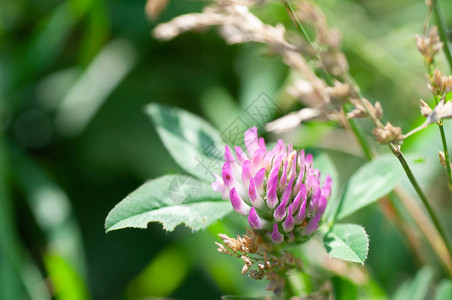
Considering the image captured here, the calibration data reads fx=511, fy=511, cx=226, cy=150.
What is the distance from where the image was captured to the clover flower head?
76 centimetres

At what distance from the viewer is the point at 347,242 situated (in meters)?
0.80

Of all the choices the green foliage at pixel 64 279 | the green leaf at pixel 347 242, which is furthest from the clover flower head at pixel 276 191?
the green foliage at pixel 64 279

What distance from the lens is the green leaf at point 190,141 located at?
98cm

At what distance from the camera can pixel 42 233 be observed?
168cm

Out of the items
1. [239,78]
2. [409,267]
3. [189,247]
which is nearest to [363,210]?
[409,267]

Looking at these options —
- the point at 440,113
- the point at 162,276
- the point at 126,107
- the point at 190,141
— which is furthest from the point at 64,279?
the point at 440,113

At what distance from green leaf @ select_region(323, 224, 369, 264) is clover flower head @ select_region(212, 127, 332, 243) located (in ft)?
0.15

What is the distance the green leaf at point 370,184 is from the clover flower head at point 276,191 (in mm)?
128

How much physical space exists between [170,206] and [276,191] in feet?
0.65

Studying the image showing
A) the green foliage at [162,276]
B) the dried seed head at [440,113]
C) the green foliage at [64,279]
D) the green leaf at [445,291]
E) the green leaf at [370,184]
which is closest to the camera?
the dried seed head at [440,113]

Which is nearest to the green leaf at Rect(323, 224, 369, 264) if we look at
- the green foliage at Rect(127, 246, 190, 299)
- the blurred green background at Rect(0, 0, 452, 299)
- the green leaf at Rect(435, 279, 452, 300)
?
the green leaf at Rect(435, 279, 452, 300)

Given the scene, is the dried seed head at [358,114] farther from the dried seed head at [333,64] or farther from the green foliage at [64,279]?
the green foliage at [64,279]

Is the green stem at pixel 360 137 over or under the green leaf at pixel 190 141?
under

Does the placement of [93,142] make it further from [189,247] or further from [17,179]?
[189,247]
